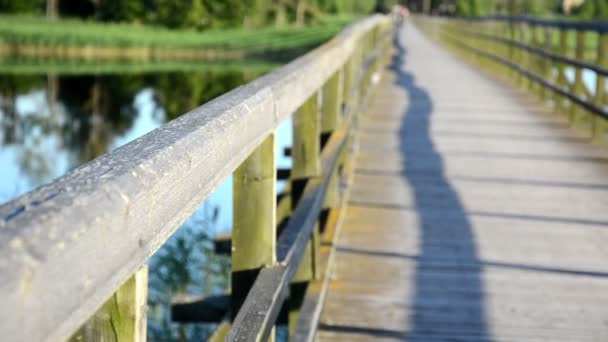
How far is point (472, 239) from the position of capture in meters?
5.06

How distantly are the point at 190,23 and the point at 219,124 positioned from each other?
57122mm

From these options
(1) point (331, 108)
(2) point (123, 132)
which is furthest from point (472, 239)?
(2) point (123, 132)

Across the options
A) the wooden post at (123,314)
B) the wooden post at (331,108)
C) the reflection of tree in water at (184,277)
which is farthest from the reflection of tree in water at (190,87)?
the wooden post at (123,314)

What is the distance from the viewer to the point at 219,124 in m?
1.85

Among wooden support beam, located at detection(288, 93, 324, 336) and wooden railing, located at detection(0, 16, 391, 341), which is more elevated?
wooden railing, located at detection(0, 16, 391, 341)

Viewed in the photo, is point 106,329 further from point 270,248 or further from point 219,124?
point 270,248

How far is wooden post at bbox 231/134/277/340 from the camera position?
245 centimetres

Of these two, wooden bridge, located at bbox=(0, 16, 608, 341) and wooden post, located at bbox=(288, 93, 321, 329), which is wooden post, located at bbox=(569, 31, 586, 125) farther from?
wooden post, located at bbox=(288, 93, 321, 329)

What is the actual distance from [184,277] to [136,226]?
653 cm

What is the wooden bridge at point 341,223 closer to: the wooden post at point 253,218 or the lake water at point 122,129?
the wooden post at point 253,218

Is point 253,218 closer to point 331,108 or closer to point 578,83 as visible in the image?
point 331,108

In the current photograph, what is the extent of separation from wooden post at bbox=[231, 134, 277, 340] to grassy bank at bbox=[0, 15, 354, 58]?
136ft

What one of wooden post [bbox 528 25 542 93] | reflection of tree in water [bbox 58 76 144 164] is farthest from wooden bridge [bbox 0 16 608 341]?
reflection of tree in water [bbox 58 76 144 164]

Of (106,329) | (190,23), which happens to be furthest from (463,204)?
(190,23)
